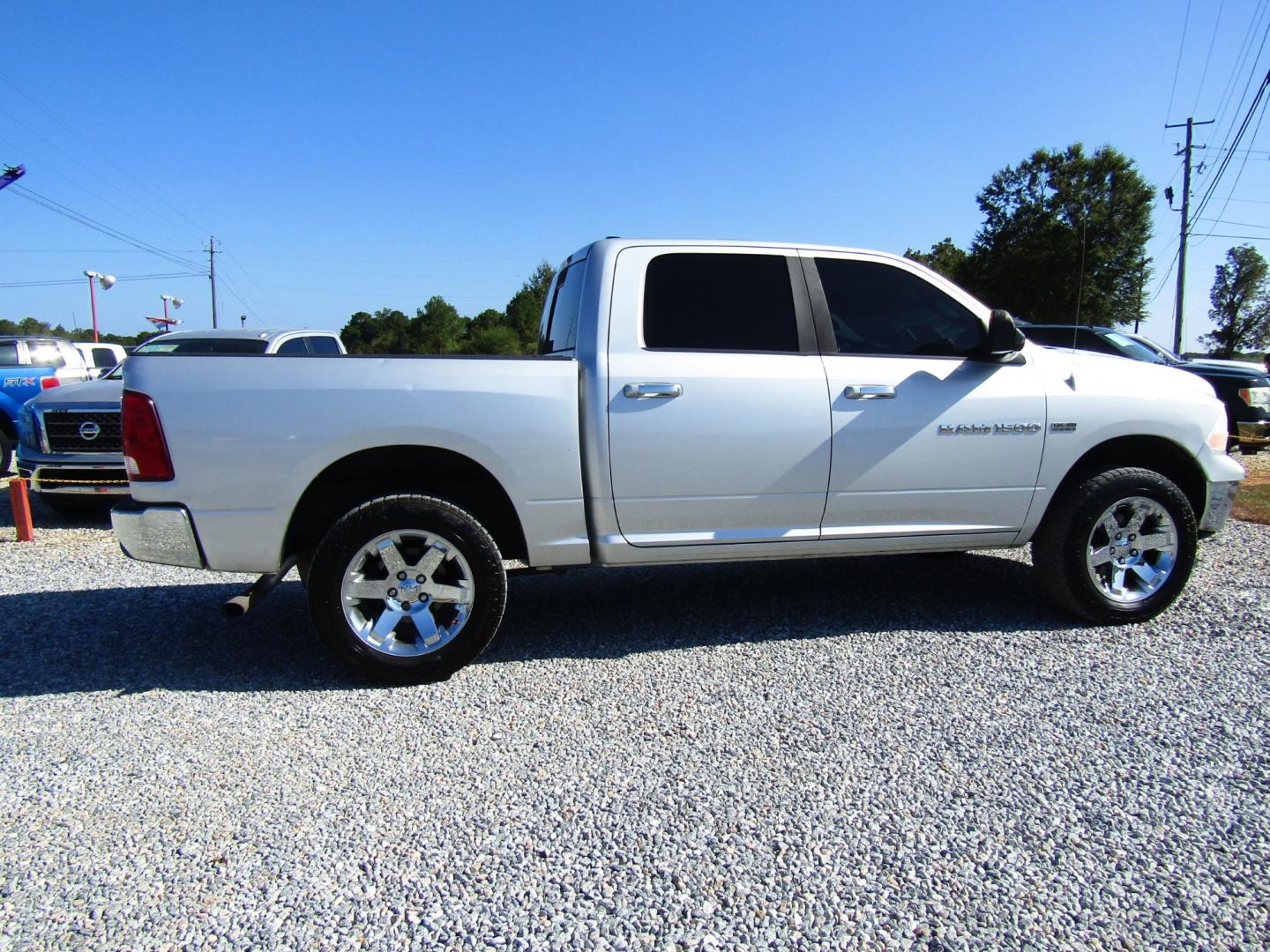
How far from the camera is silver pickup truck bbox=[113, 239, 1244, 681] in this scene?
11.9ft

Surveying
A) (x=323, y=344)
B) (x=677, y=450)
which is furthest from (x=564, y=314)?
(x=323, y=344)

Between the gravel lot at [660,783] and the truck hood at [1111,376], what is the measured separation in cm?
124

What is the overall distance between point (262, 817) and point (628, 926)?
4.30 ft

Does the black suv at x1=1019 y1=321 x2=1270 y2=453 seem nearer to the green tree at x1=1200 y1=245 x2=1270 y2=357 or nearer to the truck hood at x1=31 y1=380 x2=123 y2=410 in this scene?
the truck hood at x1=31 y1=380 x2=123 y2=410

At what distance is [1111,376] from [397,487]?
12.1 ft

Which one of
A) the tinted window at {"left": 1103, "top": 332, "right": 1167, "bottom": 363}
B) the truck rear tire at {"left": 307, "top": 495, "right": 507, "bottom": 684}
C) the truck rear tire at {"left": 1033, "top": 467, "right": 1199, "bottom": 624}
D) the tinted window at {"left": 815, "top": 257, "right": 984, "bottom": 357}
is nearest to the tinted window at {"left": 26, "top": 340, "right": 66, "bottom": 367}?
the truck rear tire at {"left": 307, "top": 495, "right": 507, "bottom": 684}

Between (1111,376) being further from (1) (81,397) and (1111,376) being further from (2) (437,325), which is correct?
(2) (437,325)

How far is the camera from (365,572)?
380 centimetres

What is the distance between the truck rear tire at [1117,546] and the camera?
14.2 feet

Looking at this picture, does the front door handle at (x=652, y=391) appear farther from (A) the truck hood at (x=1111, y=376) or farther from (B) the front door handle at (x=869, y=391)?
(A) the truck hood at (x=1111, y=376)

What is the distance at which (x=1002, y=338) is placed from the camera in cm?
411

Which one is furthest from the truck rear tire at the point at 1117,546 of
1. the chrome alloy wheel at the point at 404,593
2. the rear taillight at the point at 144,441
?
the rear taillight at the point at 144,441

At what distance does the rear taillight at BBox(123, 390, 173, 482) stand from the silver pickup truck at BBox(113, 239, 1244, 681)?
1cm

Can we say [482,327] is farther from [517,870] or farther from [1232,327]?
[517,870]
